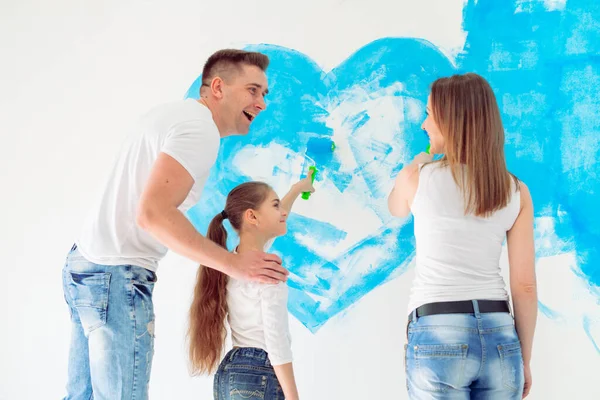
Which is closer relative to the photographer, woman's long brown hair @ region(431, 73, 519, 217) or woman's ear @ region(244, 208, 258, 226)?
woman's long brown hair @ region(431, 73, 519, 217)

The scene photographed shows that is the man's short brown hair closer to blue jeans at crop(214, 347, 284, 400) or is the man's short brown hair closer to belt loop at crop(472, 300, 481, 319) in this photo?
blue jeans at crop(214, 347, 284, 400)

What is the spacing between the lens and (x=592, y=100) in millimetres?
1767

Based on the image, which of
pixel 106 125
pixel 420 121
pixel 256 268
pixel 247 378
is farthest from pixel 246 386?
pixel 106 125

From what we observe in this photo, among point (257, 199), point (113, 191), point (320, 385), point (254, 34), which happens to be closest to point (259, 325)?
point (257, 199)

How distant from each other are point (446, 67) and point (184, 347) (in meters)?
1.29

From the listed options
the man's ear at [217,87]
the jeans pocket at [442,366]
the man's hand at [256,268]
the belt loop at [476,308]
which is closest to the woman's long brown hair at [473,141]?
the belt loop at [476,308]

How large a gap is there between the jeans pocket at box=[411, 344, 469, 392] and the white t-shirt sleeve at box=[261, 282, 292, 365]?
0.32 m

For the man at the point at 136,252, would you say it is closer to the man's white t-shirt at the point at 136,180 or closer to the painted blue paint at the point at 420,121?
the man's white t-shirt at the point at 136,180

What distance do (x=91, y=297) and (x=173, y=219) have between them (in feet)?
0.87

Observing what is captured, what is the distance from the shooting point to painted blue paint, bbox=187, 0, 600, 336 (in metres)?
1.77

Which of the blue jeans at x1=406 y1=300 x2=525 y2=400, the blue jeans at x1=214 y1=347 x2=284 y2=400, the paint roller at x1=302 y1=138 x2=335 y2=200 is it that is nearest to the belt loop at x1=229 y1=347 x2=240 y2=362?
the blue jeans at x1=214 y1=347 x2=284 y2=400

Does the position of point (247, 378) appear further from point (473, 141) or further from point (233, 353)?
point (473, 141)

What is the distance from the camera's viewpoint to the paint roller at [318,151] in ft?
6.46

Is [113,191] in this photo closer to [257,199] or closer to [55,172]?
[257,199]
